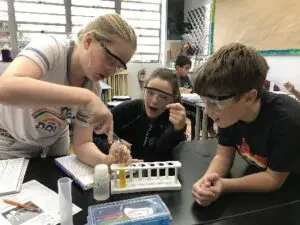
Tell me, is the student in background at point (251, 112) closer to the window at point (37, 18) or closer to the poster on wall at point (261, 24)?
the poster on wall at point (261, 24)

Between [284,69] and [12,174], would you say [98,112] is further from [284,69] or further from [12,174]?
[284,69]

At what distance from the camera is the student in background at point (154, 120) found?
1338mm

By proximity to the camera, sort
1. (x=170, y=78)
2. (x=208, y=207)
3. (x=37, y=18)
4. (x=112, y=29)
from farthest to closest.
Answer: (x=37, y=18) → (x=170, y=78) → (x=112, y=29) → (x=208, y=207)

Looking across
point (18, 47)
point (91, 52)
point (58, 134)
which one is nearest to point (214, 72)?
point (91, 52)

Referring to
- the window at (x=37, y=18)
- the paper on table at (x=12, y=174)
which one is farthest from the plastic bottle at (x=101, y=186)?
the window at (x=37, y=18)

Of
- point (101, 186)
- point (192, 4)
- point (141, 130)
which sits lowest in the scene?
point (141, 130)

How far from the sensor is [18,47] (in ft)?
15.0

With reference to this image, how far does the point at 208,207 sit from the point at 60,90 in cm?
53

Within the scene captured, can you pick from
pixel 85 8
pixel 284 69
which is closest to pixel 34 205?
pixel 284 69

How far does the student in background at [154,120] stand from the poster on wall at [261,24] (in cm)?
126

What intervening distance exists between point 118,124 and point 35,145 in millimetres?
566

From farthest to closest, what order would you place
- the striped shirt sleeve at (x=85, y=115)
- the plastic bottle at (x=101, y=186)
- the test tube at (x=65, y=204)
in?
the striped shirt sleeve at (x=85, y=115) < the plastic bottle at (x=101, y=186) < the test tube at (x=65, y=204)

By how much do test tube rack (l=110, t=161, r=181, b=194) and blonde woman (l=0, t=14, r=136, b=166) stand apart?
0.13 meters

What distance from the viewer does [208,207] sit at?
2.54 feet
